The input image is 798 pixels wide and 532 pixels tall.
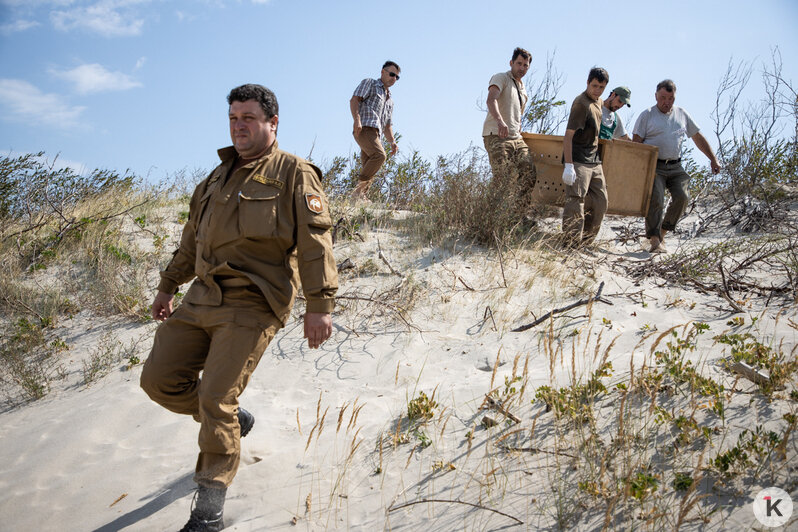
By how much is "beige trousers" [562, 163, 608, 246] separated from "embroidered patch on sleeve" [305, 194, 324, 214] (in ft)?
13.9

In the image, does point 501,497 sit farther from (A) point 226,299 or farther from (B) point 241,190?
(B) point 241,190

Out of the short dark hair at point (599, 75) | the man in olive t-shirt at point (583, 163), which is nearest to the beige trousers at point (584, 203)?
the man in olive t-shirt at point (583, 163)

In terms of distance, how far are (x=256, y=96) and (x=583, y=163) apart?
4.58m

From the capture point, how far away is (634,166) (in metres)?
6.72

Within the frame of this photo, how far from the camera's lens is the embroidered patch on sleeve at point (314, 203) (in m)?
2.45

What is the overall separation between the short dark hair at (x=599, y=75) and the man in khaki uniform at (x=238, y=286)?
4.43 metres

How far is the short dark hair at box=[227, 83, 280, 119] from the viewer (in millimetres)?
2557

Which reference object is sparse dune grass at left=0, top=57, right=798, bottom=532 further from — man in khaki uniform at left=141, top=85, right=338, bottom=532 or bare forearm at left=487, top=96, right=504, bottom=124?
bare forearm at left=487, top=96, right=504, bottom=124

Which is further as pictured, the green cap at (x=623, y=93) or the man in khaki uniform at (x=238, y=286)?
the green cap at (x=623, y=93)

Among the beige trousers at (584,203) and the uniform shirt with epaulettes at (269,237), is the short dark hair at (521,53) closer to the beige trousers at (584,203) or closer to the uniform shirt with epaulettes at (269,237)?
the beige trousers at (584,203)

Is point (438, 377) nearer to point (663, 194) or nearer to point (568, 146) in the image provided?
point (568, 146)

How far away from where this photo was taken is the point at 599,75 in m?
5.89

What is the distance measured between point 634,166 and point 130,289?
5.98 meters

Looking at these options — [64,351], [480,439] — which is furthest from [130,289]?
[480,439]
